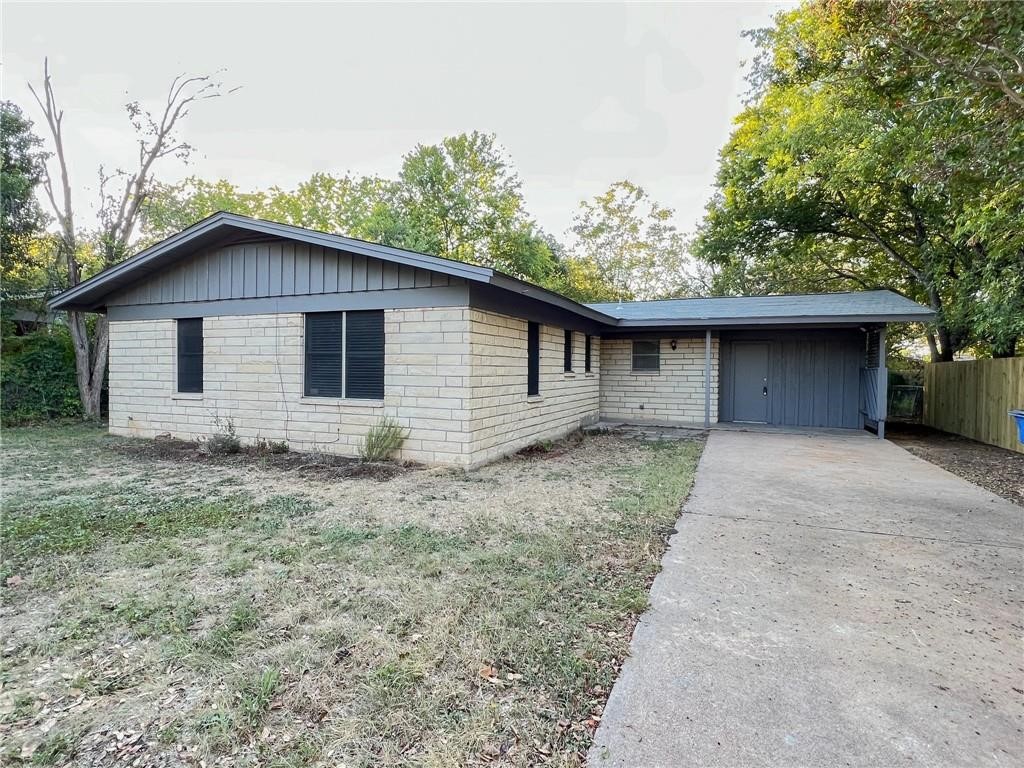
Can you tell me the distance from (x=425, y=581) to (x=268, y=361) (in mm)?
5676

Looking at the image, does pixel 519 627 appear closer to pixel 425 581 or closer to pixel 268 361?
pixel 425 581

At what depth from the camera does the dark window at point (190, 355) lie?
8227mm

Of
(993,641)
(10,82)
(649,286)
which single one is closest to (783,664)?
(993,641)

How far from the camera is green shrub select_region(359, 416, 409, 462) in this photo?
21.8 ft

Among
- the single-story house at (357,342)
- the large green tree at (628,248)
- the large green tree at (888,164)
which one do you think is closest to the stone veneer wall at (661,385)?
the single-story house at (357,342)

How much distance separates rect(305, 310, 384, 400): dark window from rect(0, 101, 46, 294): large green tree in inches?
347

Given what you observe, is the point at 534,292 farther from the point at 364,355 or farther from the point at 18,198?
the point at 18,198

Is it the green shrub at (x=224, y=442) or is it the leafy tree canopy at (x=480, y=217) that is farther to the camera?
the leafy tree canopy at (x=480, y=217)

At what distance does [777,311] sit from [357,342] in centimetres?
849

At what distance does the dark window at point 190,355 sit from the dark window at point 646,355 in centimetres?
901

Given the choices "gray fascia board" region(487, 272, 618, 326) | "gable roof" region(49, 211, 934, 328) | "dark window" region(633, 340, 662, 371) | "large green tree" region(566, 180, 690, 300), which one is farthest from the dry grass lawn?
"large green tree" region(566, 180, 690, 300)

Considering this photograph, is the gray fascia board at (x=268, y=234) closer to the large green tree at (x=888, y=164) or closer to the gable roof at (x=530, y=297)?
the gable roof at (x=530, y=297)

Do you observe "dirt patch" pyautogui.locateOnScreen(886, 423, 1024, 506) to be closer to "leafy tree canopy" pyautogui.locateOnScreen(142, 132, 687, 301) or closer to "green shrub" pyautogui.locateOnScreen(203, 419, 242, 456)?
"green shrub" pyautogui.locateOnScreen(203, 419, 242, 456)

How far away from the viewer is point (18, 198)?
10820mm
